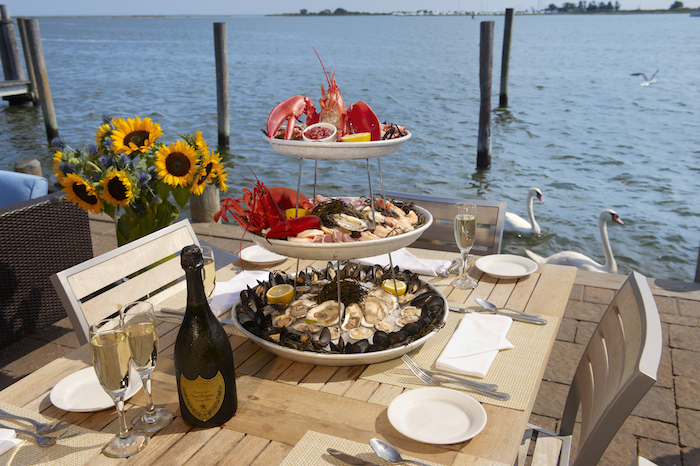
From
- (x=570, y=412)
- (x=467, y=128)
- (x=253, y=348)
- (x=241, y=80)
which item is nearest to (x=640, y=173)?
(x=467, y=128)

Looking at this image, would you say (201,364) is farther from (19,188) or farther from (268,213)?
(19,188)

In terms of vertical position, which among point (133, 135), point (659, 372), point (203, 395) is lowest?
point (659, 372)

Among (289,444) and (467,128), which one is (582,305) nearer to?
(289,444)

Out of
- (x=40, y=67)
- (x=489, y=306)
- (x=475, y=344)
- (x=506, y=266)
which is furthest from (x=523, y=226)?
(x=40, y=67)

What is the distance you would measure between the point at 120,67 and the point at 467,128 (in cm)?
2152

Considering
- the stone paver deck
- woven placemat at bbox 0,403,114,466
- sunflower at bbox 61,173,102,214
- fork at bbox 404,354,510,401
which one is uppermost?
sunflower at bbox 61,173,102,214

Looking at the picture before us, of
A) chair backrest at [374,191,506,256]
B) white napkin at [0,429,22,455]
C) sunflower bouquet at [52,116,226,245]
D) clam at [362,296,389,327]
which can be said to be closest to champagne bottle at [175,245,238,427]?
white napkin at [0,429,22,455]

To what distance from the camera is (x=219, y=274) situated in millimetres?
2301

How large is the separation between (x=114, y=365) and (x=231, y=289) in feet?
3.18

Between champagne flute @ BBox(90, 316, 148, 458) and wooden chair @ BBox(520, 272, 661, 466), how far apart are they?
3.69ft

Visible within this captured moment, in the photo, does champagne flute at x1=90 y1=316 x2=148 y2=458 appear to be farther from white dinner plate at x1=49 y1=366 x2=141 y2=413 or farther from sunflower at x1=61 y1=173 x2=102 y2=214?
sunflower at x1=61 y1=173 x2=102 y2=214

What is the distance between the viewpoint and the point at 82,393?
55.3 inches

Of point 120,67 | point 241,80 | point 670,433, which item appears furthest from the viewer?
point 120,67

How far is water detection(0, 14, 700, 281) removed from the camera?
28.8ft
